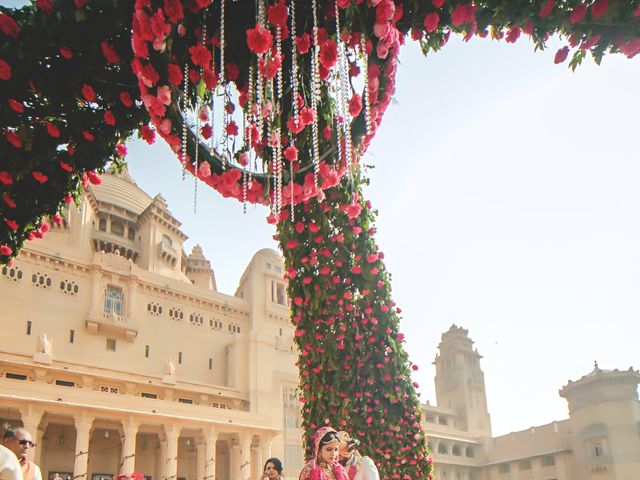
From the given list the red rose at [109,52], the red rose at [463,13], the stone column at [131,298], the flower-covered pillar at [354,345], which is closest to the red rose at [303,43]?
the red rose at [463,13]

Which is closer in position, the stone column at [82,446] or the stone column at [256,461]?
the stone column at [82,446]

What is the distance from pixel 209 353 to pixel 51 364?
12.6 meters

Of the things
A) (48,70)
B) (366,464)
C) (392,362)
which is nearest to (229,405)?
(392,362)

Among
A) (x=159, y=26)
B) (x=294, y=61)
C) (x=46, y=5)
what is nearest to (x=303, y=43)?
(x=294, y=61)

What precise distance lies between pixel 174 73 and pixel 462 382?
63253 millimetres

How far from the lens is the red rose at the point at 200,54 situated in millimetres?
4887

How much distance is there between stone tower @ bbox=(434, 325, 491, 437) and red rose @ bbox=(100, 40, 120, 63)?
204 feet

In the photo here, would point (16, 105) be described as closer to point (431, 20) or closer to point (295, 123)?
point (295, 123)

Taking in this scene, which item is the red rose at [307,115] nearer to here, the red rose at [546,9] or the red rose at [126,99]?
the red rose at [126,99]

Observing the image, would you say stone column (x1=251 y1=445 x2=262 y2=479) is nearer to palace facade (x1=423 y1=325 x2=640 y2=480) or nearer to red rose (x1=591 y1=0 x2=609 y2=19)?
palace facade (x1=423 y1=325 x2=640 y2=480)

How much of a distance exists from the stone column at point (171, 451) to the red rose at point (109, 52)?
29032 mm

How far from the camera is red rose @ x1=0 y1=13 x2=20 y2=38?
520 centimetres

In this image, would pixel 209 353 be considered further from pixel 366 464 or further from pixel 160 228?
pixel 366 464

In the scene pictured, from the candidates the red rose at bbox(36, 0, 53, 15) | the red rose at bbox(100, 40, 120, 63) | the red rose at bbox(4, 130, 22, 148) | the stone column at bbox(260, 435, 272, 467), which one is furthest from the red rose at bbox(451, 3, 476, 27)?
the stone column at bbox(260, 435, 272, 467)
